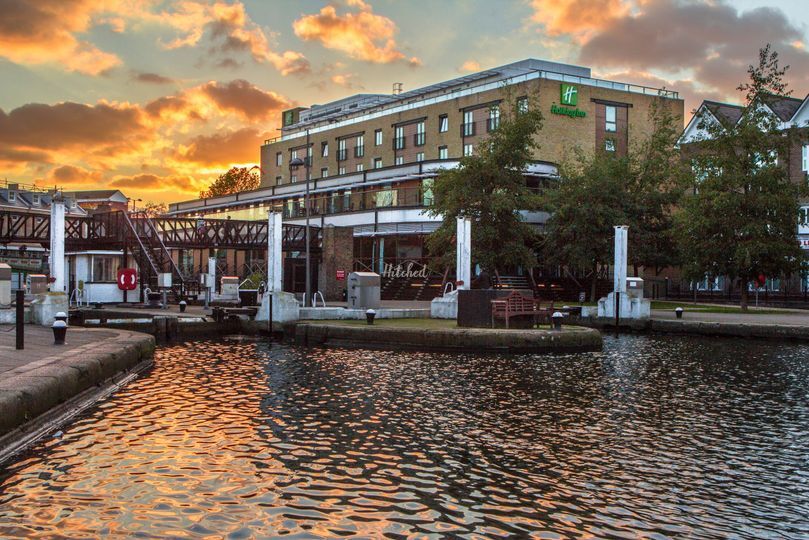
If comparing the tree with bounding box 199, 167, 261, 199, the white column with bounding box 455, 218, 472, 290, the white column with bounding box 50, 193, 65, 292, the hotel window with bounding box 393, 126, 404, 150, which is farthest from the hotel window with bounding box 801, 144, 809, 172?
the tree with bounding box 199, 167, 261, 199

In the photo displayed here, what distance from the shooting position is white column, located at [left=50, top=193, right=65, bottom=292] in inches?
1005

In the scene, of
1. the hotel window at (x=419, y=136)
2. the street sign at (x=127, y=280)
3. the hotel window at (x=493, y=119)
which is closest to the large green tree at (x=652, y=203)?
the hotel window at (x=493, y=119)

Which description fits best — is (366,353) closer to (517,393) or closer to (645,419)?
(517,393)

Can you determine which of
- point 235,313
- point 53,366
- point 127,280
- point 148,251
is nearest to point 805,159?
point 235,313

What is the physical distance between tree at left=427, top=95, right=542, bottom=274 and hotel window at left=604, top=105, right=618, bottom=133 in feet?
64.1

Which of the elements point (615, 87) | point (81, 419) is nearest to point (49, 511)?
point (81, 419)

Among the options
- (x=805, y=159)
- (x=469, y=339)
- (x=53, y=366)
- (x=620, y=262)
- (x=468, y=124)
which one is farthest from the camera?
(x=468, y=124)

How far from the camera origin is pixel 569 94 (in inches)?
2400

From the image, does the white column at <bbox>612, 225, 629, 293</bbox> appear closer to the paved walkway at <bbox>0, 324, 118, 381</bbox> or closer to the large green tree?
the large green tree

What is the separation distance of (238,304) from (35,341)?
53.8 feet

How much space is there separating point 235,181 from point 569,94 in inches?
2517

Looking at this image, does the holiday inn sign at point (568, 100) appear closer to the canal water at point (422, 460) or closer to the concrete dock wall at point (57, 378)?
the canal water at point (422, 460)

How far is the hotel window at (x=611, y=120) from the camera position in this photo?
6350cm

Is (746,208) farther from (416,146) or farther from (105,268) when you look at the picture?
(416,146)
